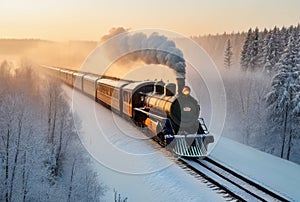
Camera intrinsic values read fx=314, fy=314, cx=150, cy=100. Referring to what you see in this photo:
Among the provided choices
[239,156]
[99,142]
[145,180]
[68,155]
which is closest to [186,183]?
[145,180]

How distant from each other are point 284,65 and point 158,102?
60.8 ft

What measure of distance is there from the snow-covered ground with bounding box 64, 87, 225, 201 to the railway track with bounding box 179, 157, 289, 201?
53cm

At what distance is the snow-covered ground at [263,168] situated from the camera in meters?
14.7

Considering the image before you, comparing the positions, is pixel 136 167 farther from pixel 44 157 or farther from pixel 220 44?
pixel 220 44

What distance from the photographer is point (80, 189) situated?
1593 centimetres

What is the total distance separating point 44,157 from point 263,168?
42.3 ft

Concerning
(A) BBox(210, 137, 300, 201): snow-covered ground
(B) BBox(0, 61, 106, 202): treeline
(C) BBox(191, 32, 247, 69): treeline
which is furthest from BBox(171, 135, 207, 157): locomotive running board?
(C) BBox(191, 32, 247, 69): treeline

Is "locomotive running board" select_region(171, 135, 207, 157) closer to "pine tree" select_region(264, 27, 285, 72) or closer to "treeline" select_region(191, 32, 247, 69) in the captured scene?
"pine tree" select_region(264, 27, 285, 72)

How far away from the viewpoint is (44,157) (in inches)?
750

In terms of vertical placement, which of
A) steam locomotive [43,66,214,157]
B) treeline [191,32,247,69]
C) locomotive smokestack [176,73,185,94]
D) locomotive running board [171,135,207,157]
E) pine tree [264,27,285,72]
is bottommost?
locomotive running board [171,135,207,157]

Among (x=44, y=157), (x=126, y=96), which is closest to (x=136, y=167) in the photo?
Answer: (x=44, y=157)

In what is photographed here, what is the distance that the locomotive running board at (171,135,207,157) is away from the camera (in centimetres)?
1537

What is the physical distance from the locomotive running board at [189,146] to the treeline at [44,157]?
4.08 metres

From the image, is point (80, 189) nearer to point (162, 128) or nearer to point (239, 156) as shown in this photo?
point (162, 128)
